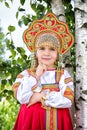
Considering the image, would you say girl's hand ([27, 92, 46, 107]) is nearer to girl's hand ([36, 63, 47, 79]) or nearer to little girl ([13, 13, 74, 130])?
little girl ([13, 13, 74, 130])

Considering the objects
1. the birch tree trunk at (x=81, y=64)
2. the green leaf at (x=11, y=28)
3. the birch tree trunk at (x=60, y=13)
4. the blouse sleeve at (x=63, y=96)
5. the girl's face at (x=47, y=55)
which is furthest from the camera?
the green leaf at (x=11, y=28)

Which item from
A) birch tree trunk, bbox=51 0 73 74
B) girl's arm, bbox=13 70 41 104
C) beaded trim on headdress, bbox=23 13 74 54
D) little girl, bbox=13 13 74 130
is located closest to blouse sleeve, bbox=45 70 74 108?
little girl, bbox=13 13 74 130

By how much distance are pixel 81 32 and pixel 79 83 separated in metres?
0.40

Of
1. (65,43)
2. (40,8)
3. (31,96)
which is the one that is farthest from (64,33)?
(40,8)

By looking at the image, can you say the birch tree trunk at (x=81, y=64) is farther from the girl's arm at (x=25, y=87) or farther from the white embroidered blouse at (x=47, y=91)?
the girl's arm at (x=25, y=87)

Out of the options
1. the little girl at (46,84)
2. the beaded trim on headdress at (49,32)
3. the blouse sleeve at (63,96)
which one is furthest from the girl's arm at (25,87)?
the beaded trim on headdress at (49,32)

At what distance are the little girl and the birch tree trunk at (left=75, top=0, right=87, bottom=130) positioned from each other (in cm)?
16

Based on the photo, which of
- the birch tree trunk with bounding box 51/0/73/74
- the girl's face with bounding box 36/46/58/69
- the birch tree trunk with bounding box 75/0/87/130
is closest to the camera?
the girl's face with bounding box 36/46/58/69

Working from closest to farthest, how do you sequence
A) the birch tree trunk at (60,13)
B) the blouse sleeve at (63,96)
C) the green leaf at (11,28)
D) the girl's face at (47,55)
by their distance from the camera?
the blouse sleeve at (63,96)
the girl's face at (47,55)
the birch tree trunk at (60,13)
the green leaf at (11,28)

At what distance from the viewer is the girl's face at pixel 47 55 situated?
9.76ft

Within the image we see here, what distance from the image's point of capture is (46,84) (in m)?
2.94

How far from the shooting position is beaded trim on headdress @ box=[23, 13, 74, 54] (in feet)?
9.93

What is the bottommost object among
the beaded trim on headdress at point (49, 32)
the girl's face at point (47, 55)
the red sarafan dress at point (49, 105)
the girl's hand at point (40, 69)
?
the red sarafan dress at point (49, 105)

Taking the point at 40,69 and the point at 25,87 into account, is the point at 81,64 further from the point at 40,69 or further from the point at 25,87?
the point at 25,87
